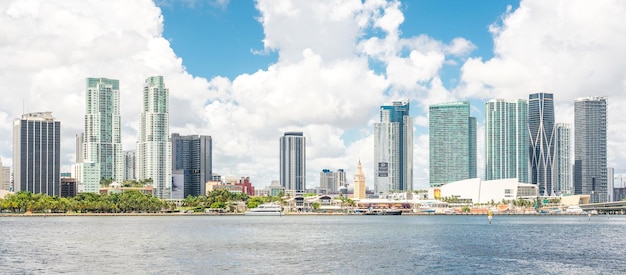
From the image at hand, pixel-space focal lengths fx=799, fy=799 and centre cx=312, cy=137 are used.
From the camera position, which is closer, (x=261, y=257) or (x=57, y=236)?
(x=261, y=257)

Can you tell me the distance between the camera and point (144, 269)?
288ft

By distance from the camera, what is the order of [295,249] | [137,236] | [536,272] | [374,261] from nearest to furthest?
[536,272]
[374,261]
[295,249]
[137,236]

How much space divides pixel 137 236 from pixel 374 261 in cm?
6280

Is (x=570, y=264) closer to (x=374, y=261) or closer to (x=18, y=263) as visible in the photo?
(x=374, y=261)

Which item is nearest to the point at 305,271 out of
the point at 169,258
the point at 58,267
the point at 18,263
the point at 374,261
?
the point at 374,261

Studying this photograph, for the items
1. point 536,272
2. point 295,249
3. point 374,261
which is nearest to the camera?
point 536,272

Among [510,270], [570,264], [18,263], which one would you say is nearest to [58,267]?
[18,263]

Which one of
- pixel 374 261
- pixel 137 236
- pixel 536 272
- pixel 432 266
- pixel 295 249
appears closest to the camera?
pixel 536 272

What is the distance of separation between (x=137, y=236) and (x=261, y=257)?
5074cm

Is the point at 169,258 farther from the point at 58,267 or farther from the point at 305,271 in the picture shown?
the point at 305,271

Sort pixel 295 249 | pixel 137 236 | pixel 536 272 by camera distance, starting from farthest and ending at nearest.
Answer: pixel 137 236 → pixel 295 249 → pixel 536 272

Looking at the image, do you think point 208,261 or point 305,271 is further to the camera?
point 208,261

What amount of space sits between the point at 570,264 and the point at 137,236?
82.2 metres

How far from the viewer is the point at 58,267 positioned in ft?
294
